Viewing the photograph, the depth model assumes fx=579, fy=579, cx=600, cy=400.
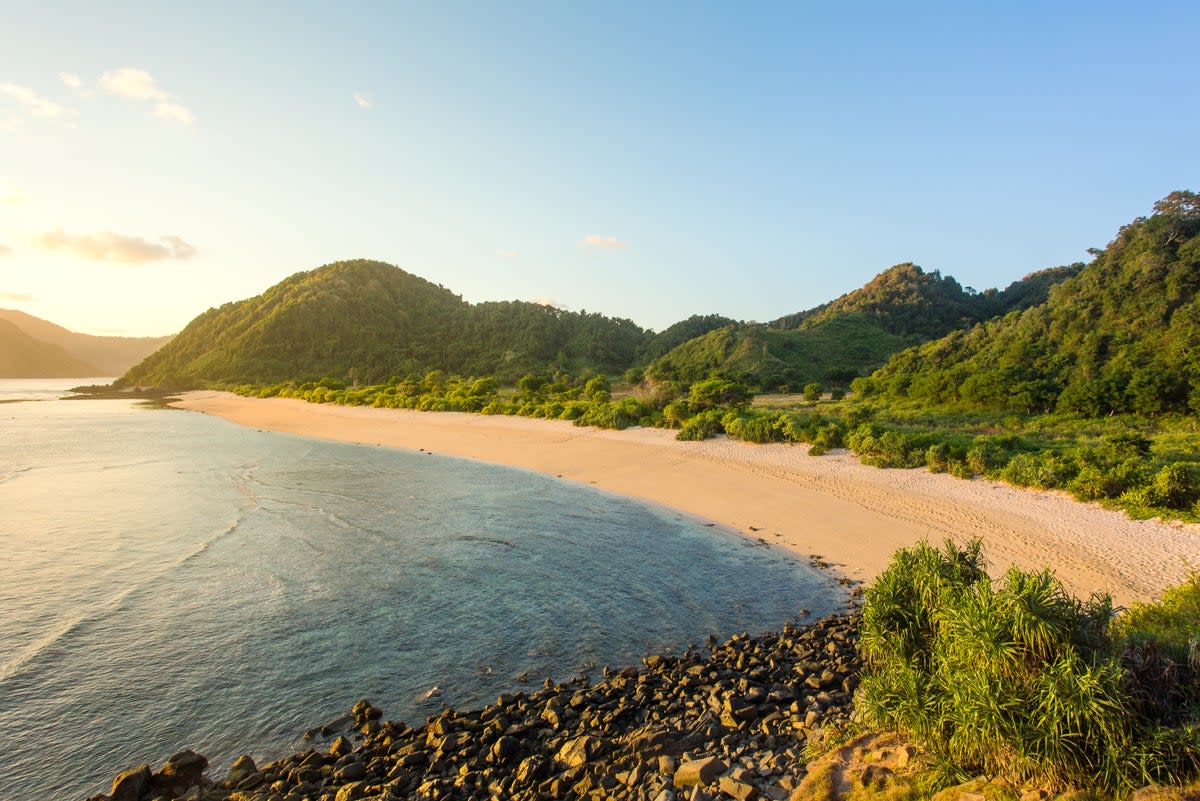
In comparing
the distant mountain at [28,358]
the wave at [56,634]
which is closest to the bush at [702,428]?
the wave at [56,634]

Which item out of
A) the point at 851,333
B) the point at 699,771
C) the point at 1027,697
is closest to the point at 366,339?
the point at 851,333

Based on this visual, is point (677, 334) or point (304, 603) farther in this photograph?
point (677, 334)

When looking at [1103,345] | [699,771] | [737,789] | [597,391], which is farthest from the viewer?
[597,391]

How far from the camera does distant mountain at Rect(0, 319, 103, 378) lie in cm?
18338

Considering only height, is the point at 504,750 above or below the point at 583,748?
below

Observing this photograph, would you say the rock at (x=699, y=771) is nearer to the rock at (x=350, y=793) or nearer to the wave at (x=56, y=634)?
the rock at (x=350, y=793)

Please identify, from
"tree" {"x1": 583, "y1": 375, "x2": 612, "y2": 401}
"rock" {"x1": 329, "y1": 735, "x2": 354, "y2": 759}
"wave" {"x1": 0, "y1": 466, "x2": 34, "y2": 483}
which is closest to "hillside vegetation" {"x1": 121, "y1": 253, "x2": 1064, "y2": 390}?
"tree" {"x1": 583, "y1": 375, "x2": 612, "y2": 401}

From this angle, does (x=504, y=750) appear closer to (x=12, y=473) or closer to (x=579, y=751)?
(x=579, y=751)

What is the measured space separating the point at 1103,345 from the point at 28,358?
265 meters

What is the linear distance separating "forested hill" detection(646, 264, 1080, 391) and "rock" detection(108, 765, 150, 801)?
46172 mm

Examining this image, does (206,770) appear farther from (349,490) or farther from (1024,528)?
(1024,528)

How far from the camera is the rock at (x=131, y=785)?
695cm

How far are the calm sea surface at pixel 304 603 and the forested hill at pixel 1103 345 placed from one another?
27.1m

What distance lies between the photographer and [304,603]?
13.2m
